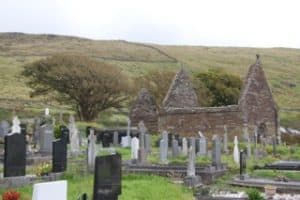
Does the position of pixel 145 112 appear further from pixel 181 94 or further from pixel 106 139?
pixel 106 139

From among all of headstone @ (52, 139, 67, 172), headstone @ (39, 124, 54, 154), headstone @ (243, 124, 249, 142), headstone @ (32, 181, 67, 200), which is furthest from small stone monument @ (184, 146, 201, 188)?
headstone @ (243, 124, 249, 142)

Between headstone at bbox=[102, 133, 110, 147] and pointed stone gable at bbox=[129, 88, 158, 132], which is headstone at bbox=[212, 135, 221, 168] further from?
pointed stone gable at bbox=[129, 88, 158, 132]

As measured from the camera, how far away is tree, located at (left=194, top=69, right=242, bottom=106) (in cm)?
5812

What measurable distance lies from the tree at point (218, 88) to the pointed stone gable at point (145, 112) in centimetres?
1008

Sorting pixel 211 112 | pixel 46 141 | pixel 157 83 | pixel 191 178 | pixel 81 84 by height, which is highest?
pixel 157 83

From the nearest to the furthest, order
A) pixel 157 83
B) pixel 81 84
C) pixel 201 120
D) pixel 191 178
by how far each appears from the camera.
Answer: pixel 191 178 → pixel 201 120 → pixel 81 84 → pixel 157 83

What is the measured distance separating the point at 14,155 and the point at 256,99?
29.2 meters

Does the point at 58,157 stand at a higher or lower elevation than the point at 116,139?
lower

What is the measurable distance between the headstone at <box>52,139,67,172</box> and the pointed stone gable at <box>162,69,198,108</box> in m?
26.6

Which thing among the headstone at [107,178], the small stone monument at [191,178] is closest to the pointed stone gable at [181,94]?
the small stone monument at [191,178]

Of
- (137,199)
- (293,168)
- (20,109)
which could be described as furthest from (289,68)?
(137,199)

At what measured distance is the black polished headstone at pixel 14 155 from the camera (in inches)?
627

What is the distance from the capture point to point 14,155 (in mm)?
16016

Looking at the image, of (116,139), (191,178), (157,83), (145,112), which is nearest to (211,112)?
(145,112)
